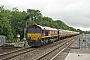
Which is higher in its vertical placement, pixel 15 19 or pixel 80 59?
pixel 15 19

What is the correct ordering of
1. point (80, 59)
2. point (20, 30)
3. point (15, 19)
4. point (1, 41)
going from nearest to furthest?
1. point (80, 59)
2. point (1, 41)
3. point (20, 30)
4. point (15, 19)

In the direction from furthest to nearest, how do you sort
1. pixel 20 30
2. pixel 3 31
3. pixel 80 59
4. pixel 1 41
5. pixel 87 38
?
pixel 20 30 < pixel 3 31 < pixel 87 38 < pixel 1 41 < pixel 80 59

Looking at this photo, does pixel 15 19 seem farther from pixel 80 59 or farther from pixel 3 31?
pixel 80 59

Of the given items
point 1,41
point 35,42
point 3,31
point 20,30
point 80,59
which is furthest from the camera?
point 20,30

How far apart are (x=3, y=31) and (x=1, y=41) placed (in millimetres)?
20285

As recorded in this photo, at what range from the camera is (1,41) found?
24031 mm

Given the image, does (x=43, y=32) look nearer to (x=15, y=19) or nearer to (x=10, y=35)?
(x=10, y=35)

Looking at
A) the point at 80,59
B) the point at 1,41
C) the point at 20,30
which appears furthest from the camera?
the point at 20,30

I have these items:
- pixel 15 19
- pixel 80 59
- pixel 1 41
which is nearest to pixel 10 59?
pixel 80 59

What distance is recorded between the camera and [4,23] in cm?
4425

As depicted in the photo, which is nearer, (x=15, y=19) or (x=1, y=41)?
(x=1, y=41)

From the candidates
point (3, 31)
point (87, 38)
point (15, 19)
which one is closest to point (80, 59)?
point (87, 38)

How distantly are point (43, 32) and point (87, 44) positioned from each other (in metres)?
7.05

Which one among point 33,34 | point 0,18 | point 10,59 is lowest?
point 10,59
